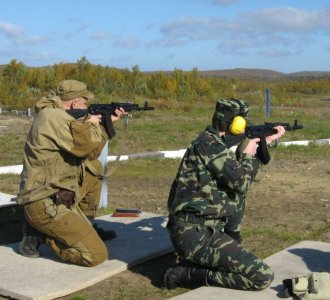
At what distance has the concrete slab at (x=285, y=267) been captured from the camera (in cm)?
396

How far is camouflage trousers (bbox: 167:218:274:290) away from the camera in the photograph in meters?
4.03

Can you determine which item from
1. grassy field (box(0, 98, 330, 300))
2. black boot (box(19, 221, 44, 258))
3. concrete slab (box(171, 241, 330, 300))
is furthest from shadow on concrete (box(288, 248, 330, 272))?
black boot (box(19, 221, 44, 258))

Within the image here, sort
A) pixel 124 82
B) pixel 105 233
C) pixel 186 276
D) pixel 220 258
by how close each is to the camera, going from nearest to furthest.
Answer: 1. pixel 220 258
2. pixel 186 276
3. pixel 105 233
4. pixel 124 82

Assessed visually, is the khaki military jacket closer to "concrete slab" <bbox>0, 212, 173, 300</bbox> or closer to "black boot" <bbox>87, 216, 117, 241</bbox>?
"concrete slab" <bbox>0, 212, 173, 300</bbox>

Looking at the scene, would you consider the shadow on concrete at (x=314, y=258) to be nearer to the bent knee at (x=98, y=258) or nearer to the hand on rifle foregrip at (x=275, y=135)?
A: the hand on rifle foregrip at (x=275, y=135)

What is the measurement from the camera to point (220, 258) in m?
4.05

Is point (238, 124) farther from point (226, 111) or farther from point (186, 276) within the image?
point (186, 276)

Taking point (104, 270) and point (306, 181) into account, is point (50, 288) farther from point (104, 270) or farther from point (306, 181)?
point (306, 181)

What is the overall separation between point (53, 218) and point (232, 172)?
1.45 metres

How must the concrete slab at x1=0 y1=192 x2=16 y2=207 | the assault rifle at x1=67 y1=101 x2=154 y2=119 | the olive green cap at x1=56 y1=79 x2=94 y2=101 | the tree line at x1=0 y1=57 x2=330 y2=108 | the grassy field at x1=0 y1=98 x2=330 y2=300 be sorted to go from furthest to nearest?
the tree line at x1=0 y1=57 x2=330 y2=108 < the concrete slab at x1=0 y1=192 x2=16 y2=207 < the assault rifle at x1=67 y1=101 x2=154 y2=119 < the olive green cap at x1=56 y1=79 x2=94 y2=101 < the grassy field at x1=0 y1=98 x2=330 y2=300

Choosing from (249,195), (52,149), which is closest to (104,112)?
(52,149)

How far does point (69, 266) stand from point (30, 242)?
1.44 feet

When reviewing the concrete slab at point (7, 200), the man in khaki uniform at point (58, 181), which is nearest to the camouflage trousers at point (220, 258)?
the man in khaki uniform at point (58, 181)

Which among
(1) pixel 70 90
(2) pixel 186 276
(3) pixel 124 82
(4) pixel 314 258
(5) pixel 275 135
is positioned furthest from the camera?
(3) pixel 124 82
